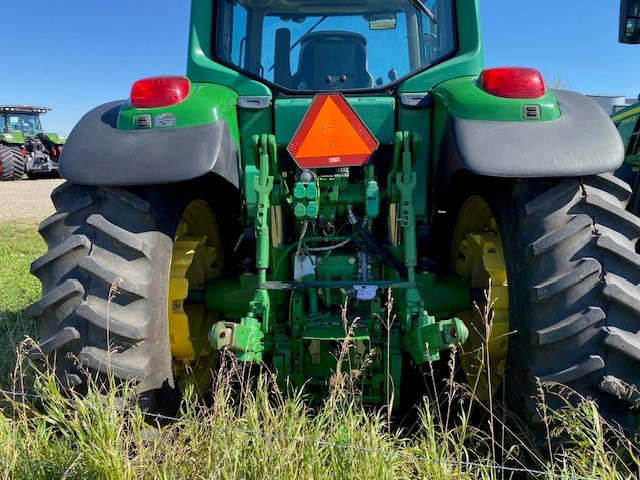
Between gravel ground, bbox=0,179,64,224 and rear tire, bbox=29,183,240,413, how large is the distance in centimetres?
983

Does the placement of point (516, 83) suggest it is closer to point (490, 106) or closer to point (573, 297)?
point (490, 106)

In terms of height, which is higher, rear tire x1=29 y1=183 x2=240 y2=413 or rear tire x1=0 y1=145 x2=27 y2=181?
rear tire x1=0 y1=145 x2=27 y2=181

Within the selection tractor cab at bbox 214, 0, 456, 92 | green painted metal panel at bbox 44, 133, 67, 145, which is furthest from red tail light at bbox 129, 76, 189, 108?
green painted metal panel at bbox 44, 133, 67, 145

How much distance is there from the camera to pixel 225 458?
175 cm

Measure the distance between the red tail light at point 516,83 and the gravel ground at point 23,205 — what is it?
34.8 feet

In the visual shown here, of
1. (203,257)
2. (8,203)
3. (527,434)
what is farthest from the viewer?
(8,203)

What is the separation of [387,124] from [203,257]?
3.76 feet

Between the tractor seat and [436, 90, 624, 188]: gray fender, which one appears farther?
the tractor seat

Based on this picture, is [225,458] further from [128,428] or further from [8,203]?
[8,203]

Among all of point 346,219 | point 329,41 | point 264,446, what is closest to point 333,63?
point 329,41

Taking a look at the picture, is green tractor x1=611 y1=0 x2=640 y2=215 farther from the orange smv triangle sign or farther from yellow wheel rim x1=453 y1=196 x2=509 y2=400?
the orange smv triangle sign

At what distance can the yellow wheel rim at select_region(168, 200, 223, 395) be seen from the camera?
2475 mm

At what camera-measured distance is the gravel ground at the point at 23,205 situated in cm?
1163

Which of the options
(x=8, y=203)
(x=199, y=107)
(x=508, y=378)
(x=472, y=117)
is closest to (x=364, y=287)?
(x=508, y=378)
